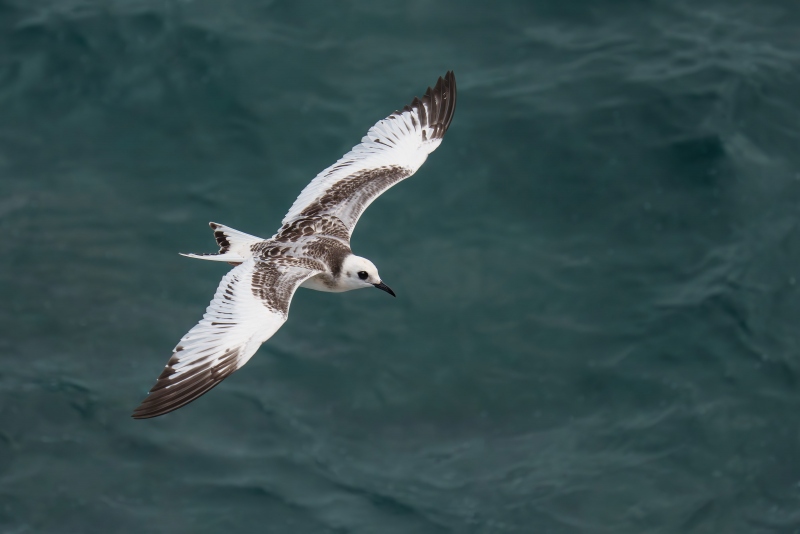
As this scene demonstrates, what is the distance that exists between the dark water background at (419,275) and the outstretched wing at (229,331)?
18.0ft

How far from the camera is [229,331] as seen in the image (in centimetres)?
1322

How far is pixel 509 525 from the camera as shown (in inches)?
729

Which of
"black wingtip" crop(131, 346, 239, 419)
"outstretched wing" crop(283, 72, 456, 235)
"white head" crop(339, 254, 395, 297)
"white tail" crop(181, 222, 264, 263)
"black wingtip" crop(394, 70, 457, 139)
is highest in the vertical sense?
"black wingtip" crop(394, 70, 457, 139)

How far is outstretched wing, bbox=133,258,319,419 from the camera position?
12445mm

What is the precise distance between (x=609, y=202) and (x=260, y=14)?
308 inches

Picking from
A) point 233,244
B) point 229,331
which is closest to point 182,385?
point 229,331

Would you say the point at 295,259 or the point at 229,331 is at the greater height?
the point at 295,259

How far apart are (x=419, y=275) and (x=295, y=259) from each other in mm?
5775

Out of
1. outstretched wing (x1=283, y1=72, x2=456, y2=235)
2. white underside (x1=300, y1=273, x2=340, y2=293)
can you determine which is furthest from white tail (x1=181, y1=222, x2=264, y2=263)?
outstretched wing (x1=283, y1=72, x2=456, y2=235)

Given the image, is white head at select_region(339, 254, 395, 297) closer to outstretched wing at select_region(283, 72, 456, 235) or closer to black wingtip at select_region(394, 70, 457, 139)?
outstretched wing at select_region(283, 72, 456, 235)

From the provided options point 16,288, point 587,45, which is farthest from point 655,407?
point 16,288

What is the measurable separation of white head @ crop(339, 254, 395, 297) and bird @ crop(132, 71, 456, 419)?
13mm

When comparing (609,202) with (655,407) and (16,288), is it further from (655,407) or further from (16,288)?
(16,288)

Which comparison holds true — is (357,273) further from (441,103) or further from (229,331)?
(441,103)
